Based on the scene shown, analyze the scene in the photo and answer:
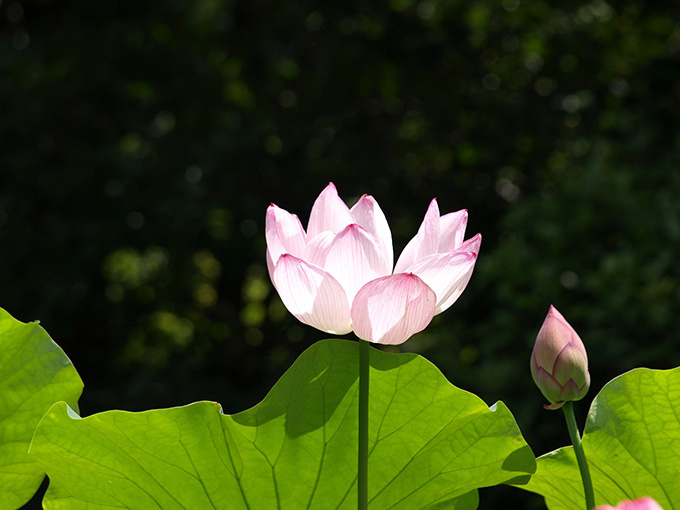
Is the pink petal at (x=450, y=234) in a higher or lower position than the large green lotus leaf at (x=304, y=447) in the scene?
higher

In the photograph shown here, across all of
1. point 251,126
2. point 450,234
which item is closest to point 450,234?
point 450,234

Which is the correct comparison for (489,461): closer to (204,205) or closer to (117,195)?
(204,205)

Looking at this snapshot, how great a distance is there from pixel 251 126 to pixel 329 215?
6.14 ft

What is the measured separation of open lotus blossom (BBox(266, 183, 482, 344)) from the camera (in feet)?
1.46

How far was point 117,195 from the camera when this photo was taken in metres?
2.35

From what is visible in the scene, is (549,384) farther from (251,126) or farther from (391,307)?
(251,126)

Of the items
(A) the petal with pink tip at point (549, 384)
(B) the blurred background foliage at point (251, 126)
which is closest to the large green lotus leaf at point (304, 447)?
(A) the petal with pink tip at point (549, 384)

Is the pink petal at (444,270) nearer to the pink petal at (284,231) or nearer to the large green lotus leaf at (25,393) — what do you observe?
the pink petal at (284,231)

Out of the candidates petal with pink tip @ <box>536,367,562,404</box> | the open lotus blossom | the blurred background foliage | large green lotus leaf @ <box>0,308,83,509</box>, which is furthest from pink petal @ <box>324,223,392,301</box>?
the blurred background foliage

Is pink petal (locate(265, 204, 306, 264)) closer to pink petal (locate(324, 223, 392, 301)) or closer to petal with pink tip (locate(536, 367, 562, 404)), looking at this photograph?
pink petal (locate(324, 223, 392, 301))

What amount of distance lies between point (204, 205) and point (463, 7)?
36.7 inches

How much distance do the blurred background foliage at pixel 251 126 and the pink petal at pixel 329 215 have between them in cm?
161

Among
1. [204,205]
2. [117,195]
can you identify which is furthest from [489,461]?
[117,195]

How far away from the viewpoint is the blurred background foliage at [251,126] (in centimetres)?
228
